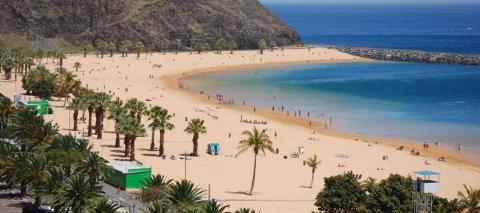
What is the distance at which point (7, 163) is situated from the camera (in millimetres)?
47562

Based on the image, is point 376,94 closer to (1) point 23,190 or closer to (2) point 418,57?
(2) point 418,57

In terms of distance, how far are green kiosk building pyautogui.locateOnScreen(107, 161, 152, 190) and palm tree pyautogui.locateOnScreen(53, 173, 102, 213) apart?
13.6 m

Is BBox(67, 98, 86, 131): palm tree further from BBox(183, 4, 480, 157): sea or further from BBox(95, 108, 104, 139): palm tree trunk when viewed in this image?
BBox(183, 4, 480, 157): sea

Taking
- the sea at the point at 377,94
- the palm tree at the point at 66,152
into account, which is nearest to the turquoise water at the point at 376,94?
the sea at the point at 377,94

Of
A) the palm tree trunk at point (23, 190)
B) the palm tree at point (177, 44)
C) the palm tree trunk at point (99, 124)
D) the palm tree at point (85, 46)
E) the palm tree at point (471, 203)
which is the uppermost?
the palm tree at point (177, 44)

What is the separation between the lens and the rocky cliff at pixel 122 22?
183m

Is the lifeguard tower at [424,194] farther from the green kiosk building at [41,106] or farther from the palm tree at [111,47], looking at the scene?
the palm tree at [111,47]

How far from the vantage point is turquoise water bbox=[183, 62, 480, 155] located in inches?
3538

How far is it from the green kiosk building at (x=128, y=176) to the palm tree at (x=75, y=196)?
13569mm

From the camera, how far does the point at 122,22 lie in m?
187

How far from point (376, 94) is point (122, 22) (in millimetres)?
82350

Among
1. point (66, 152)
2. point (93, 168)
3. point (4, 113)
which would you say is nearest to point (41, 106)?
Result: point (4, 113)

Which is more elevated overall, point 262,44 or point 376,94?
point 262,44

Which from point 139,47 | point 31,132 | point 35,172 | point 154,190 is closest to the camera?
point 154,190
